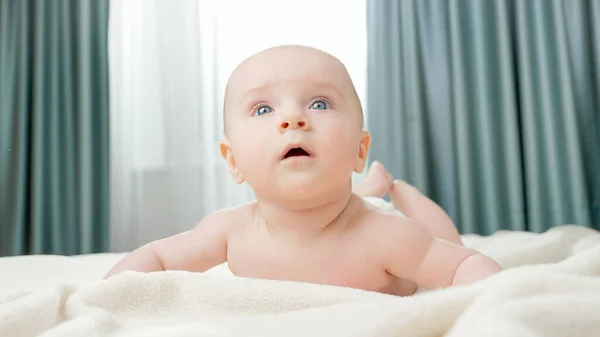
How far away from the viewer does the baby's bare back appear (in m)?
0.92

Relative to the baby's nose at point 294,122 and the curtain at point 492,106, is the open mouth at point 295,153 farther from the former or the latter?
the curtain at point 492,106

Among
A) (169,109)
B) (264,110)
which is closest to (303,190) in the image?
(264,110)

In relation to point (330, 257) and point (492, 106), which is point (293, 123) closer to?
point (330, 257)

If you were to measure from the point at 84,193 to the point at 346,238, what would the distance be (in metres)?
2.08

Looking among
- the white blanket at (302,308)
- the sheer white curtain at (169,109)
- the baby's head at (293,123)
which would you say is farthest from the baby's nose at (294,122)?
the sheer white curtain at (169,109)

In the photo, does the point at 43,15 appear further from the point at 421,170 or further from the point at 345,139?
the point at 345,139

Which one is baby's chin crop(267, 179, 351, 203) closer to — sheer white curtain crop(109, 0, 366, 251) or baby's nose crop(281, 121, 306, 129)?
baby's nose crop(281, 121, 306, 129)

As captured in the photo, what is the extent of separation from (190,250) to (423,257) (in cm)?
41

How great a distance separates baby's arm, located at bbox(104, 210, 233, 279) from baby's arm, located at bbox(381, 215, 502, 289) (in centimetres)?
31

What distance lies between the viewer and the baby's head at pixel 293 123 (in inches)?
34.0

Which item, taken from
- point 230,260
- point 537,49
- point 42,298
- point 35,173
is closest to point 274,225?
point 230,260

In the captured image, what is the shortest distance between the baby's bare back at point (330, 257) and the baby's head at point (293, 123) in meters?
0.08

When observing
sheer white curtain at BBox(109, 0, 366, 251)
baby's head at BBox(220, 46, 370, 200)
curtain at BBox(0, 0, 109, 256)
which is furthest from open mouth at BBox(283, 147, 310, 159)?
curtain at BBox(0, 0, 109, 256)

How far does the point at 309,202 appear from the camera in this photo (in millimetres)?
906
